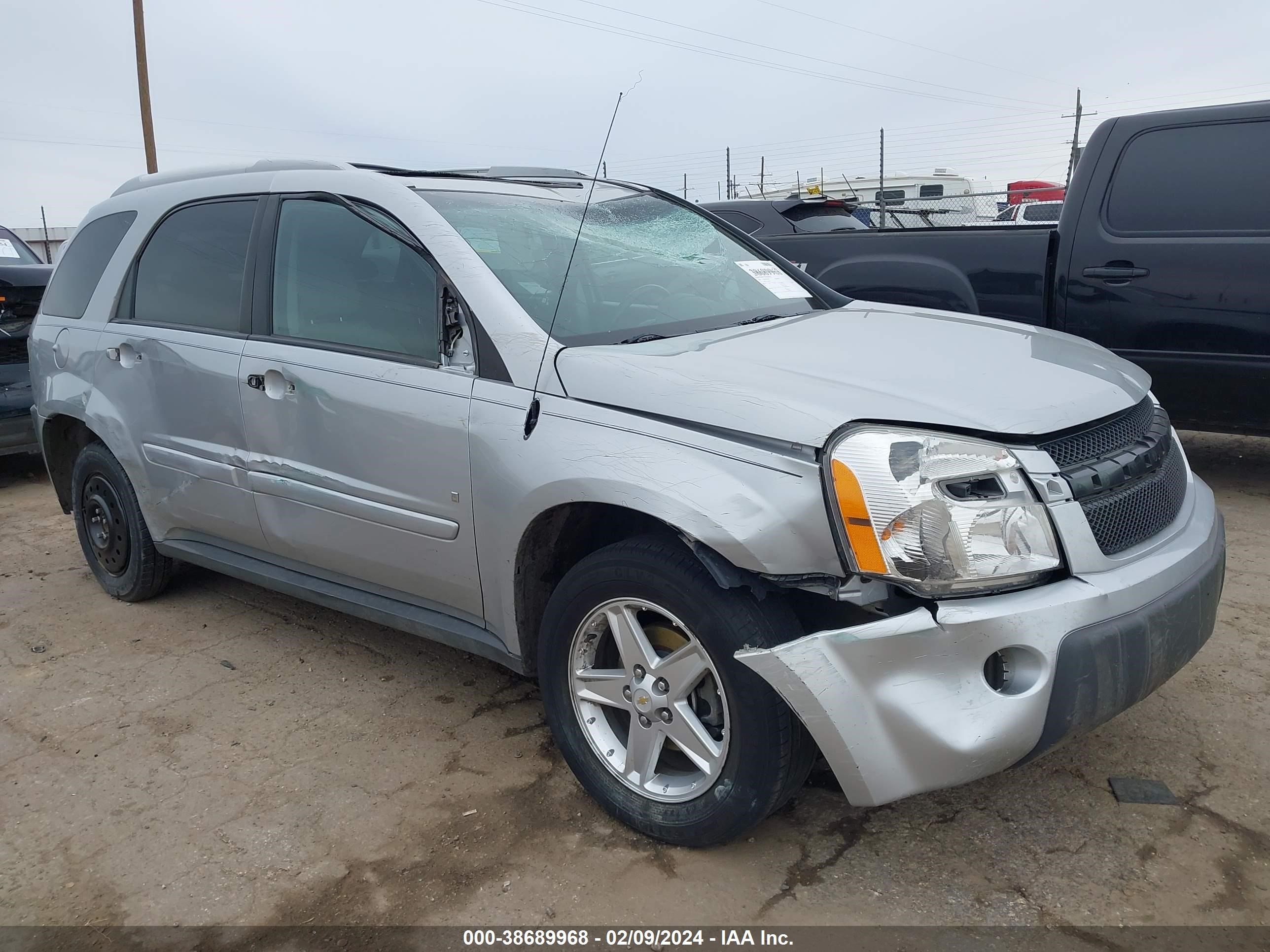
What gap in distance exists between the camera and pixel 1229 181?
15.8 feet

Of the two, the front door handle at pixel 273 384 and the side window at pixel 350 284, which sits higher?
the side window at pixel 350 284

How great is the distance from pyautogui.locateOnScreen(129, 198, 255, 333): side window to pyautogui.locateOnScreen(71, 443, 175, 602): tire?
727 mm

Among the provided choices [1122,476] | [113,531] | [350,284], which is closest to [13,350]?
[113,531]

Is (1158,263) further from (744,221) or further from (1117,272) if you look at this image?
(744,221)

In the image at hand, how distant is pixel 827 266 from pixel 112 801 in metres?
4.43

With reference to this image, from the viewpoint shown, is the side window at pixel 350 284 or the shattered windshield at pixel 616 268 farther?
the side window at pixel 350 284

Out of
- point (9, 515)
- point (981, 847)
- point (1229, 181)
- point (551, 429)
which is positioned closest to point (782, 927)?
point (981, 847)

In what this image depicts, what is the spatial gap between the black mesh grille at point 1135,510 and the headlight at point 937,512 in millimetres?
182

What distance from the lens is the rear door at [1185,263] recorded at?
473 cm

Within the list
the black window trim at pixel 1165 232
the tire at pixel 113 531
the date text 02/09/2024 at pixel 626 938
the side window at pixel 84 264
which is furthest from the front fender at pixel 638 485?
A: the black window trim at pixel 1165 232

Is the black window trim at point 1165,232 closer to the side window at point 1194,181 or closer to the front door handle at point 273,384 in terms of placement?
the side window at point 1194,181

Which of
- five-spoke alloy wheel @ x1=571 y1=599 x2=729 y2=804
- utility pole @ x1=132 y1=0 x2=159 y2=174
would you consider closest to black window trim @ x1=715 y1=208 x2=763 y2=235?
five-spoke alloy wheel @ x1=571 y1=599 x2=729 y2=804

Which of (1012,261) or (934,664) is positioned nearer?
(934,664)

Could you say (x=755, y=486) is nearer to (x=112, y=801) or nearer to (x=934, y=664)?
(x=934, y=664)
